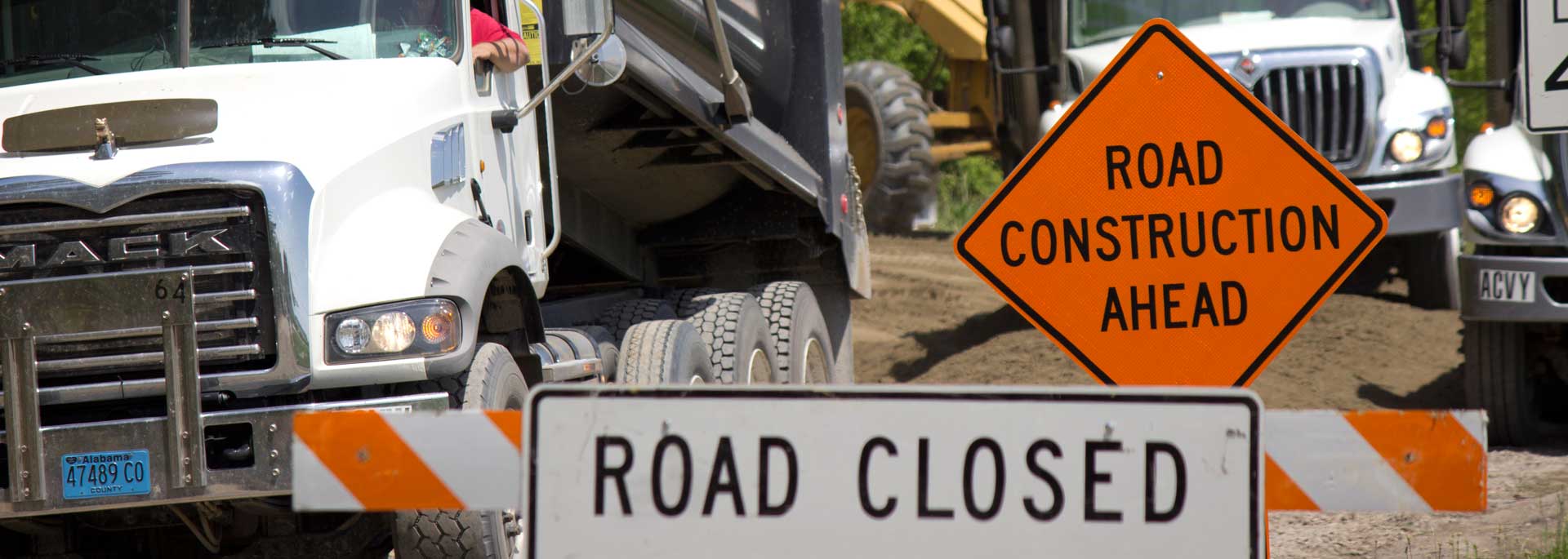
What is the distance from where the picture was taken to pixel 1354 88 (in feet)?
34.7

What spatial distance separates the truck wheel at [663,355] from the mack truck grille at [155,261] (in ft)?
8.06

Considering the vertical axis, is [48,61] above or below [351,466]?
above

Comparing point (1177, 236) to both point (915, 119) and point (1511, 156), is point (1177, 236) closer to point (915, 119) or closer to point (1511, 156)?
point (1511, 156)

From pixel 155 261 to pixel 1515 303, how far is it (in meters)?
6.03

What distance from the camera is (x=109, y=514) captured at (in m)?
4.87

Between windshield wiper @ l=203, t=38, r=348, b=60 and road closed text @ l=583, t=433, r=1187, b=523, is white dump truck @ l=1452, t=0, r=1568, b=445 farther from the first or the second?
road closed text @ l=583, t=433, r=1187, b=523

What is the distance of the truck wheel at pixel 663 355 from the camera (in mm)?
6855

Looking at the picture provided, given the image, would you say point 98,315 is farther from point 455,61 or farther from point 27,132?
point 455,61

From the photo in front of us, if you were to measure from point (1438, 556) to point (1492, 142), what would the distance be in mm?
3283

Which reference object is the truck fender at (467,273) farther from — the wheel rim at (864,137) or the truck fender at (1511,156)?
the wheel rim at (864,137)

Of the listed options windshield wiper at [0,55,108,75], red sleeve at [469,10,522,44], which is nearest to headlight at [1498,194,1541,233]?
red sleeve at [469,10,522,44]

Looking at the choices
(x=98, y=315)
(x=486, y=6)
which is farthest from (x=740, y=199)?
(x=98, y=315)

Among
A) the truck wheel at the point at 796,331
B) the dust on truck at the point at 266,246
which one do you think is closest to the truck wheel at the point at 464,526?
the dust on truck at the point at 266,246

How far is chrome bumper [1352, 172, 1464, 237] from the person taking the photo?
34.7ft
